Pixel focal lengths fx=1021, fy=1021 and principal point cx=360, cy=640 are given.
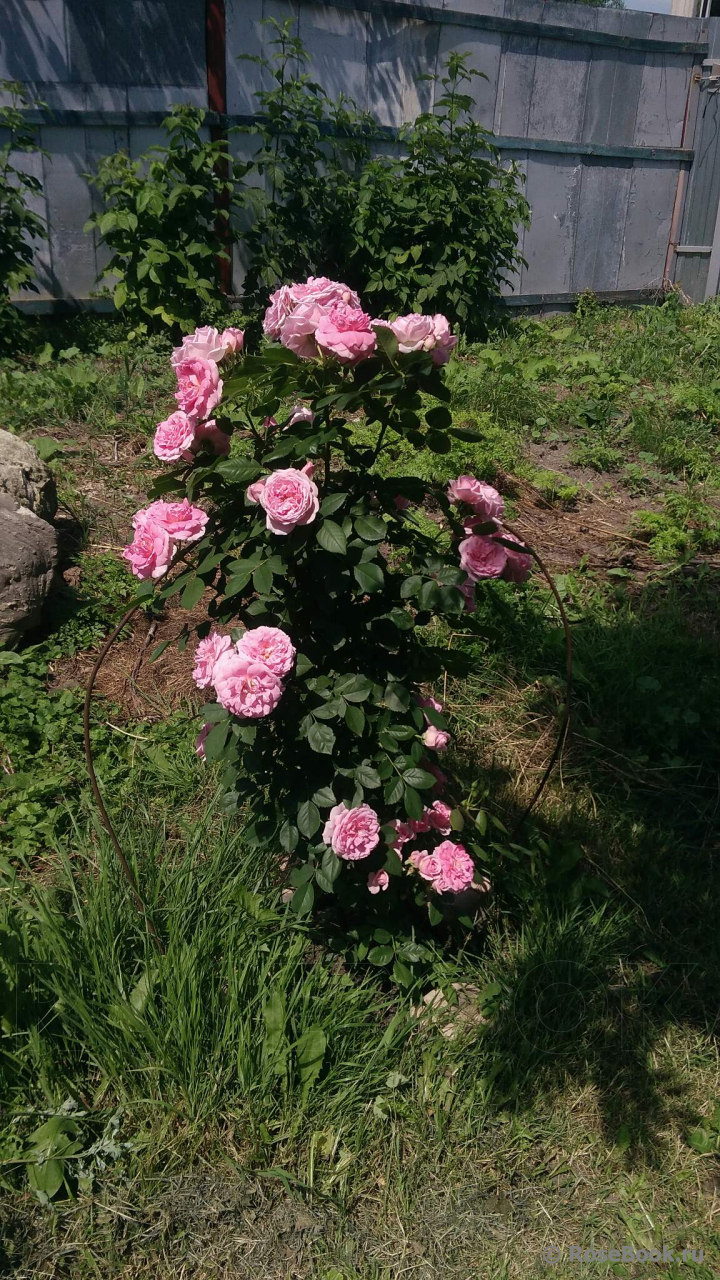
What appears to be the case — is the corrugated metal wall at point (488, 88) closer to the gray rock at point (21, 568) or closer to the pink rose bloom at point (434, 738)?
the gray rock at point (21, 568)

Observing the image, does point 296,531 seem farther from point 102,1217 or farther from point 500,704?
point 500,704

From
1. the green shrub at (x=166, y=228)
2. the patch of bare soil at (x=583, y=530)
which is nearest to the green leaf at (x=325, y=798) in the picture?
the patch of bare soil at (x=583, y=530)

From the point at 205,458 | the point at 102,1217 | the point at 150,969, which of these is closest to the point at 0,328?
the point at 205,458

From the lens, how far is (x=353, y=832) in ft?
6.64

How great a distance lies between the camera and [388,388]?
184 cm

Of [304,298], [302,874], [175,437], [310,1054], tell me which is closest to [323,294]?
[304,298]

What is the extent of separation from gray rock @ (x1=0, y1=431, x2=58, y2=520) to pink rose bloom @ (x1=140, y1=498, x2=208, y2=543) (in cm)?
166

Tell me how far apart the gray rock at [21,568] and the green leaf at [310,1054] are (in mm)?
1836

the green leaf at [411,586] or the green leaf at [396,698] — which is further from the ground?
the green leaf at [411,586]

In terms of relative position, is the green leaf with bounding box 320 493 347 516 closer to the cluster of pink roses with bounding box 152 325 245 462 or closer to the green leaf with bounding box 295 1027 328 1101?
the cluster of pink roses with bounding box 152 325 245 462

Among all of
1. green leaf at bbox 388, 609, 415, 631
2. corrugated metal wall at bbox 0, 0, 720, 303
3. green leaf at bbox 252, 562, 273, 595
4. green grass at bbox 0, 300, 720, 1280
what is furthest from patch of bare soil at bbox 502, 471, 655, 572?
corrugated metal wall at bbox 0, 0, 720, 303

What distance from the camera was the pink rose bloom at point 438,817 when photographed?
90.4 inches

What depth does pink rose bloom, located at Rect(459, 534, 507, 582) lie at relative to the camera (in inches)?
80.4

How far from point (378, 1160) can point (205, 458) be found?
1446 mm
